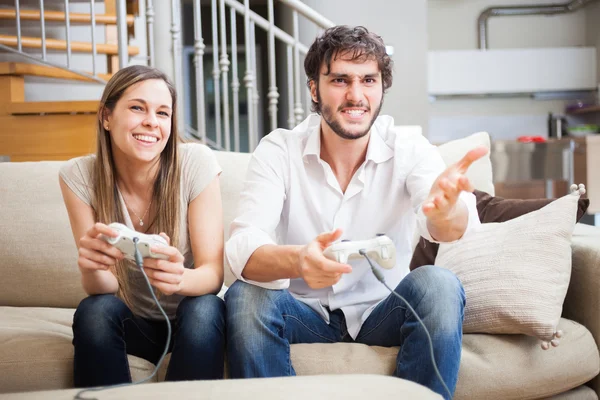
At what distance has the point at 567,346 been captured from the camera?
4.91 ft

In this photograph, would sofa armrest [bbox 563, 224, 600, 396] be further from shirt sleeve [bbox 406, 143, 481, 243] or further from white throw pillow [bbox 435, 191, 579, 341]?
shirt sleeve [bbox 406, 143, 481, 243]

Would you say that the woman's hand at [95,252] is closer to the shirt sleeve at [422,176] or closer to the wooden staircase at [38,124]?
the shirt sleeve at [422,176]

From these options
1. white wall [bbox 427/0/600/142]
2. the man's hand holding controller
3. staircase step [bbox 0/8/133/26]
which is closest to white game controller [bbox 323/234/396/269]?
the man's hand holding controller

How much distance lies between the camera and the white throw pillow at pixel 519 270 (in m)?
1.45

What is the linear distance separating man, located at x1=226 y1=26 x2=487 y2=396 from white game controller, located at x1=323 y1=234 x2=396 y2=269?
0.44 feet

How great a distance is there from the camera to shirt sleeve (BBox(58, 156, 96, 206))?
1525 millimetres

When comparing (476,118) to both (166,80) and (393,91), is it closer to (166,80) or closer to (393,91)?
(393,91)

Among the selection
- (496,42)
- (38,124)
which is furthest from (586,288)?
(496,42)

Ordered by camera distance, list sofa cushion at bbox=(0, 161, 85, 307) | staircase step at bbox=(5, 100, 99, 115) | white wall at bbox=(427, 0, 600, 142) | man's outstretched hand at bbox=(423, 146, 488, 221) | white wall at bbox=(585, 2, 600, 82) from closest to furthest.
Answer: man's outstretched hand at bbox=(423, 146, 488, 221) → sofa cushion at bbox=(0, 161, 85, 307) → staircase step at bbox=(5, 100, 99, 115) → white wall at bbox=(585, 2, 600, 82) → white wall at bbox=(427, 0, 600, 142)

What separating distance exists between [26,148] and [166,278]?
235cm

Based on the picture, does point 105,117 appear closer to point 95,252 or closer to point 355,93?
point 95,252

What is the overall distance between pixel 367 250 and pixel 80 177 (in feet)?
2.39

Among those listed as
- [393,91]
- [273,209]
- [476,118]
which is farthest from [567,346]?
[476,118]

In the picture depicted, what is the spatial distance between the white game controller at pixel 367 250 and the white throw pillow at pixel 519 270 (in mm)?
316
